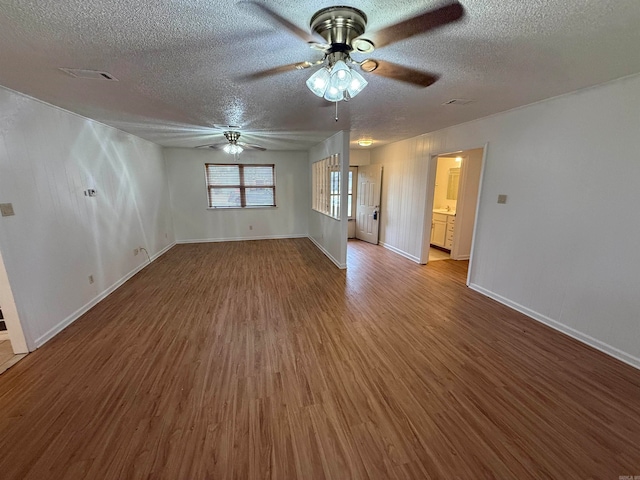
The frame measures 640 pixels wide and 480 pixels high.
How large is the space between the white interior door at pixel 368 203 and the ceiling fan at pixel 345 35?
4836 millimetres

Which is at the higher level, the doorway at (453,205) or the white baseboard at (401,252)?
the doorway at (453,205)

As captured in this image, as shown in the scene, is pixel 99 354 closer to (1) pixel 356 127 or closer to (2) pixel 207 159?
(1) pixel 356 127

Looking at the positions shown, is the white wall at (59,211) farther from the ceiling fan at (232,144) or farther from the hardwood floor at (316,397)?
the ceiling fan at (232,144)

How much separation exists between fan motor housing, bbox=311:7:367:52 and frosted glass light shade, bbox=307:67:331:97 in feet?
0.43

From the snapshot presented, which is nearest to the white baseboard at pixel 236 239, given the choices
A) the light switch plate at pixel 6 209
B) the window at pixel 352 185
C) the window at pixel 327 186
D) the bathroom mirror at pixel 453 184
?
the window at pixel 327 186

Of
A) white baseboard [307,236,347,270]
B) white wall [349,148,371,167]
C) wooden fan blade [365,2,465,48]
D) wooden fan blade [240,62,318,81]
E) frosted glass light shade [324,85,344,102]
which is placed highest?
wooden fan blade [365,2,465,48]

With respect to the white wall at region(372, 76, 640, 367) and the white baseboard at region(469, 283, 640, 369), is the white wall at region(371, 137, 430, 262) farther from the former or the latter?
the white baseboard at region(469, 283, 640, 369)

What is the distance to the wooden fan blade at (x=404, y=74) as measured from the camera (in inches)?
76.4

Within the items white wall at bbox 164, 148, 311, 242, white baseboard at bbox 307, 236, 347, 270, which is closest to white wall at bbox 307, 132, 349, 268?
white baseboard at bbox 307, 236, 347, 270

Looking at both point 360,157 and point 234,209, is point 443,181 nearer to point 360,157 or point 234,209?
point 360,157

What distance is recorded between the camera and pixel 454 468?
56.9 inches

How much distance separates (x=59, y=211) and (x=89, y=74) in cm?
164

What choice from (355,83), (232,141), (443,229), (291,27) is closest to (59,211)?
(232,141)

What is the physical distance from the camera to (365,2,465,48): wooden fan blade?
1.33 m
